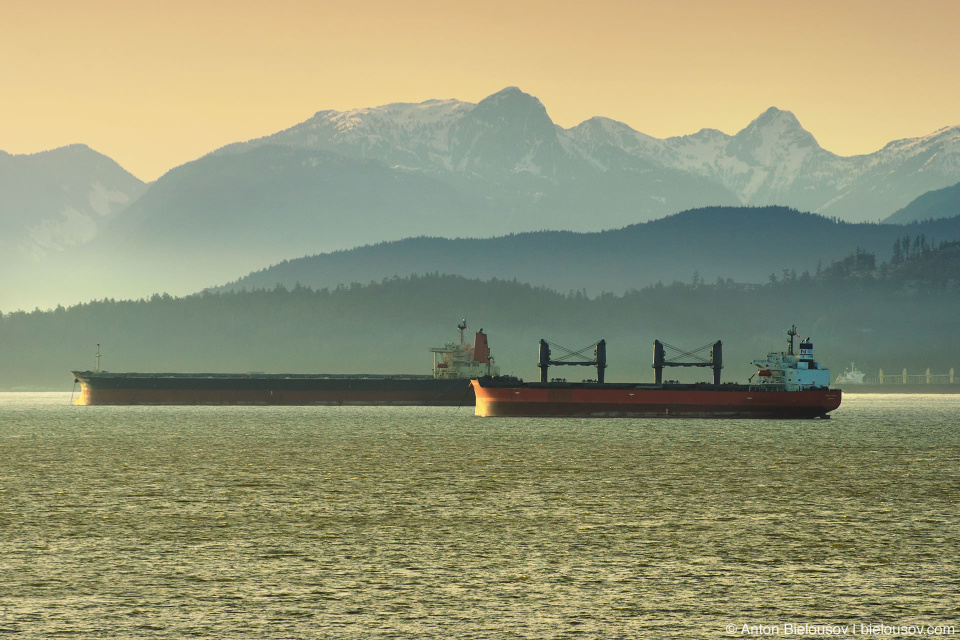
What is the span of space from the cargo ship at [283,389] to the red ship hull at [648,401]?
3439 cm

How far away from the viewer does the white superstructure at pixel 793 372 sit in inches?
4333

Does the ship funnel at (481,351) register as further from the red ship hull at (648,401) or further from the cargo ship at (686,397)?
the red ship hull at (648,401)

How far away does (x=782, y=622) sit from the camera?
62.5 feet

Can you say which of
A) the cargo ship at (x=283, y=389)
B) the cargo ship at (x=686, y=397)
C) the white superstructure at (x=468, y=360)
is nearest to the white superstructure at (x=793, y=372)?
the cargo ship at (x=686, y=397)

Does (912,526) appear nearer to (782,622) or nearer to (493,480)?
(782,622)

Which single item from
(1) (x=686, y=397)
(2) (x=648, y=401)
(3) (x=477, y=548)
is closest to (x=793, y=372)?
(1) (x=686, y=397)

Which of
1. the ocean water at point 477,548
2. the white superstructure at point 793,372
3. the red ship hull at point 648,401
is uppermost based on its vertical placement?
the white superstructure at point 793,372

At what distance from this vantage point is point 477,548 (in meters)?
27.2

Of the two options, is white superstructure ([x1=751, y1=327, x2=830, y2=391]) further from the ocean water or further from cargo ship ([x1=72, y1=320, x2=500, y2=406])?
the ocean water

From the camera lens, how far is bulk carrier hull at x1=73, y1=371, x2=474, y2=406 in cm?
15750

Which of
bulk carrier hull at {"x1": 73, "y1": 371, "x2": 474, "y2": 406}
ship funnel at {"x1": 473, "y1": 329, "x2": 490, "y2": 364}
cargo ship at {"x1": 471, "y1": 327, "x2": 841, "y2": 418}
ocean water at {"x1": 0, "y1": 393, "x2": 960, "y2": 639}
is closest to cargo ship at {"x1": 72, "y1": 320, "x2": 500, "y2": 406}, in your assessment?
bulk carrier hull at {"x1": 73, "y1": 371, "x2": 474, "y2": 406}

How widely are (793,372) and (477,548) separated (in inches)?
3495

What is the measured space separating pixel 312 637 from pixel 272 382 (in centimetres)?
14761

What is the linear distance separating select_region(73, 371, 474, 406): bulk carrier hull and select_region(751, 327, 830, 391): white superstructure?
51852mm
